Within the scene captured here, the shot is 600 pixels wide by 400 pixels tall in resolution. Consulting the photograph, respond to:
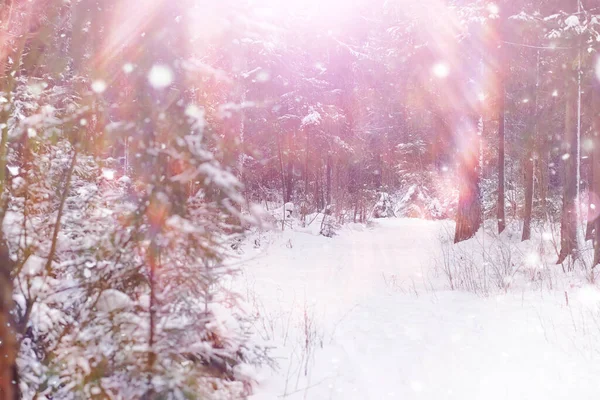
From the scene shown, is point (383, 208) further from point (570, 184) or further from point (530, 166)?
point (570, 184)

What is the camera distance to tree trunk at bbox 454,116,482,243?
13.2m

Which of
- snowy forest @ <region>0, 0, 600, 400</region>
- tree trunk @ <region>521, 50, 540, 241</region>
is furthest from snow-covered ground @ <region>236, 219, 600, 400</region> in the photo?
tree trunk @ <region>521, 50, 540, 241</region>

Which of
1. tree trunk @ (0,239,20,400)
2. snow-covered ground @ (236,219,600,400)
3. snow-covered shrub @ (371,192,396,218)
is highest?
snow-covered shrub @ (371,192,396,218)

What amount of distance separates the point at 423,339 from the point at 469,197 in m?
9.31

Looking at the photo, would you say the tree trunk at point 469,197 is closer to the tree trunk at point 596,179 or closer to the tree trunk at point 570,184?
the tree trunk at point 596,179

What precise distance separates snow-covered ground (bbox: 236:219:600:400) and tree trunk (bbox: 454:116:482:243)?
4628mm

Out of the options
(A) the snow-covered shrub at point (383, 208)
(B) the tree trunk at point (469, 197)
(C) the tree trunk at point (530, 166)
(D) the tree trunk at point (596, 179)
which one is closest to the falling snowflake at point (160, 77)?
(D) the tree trunk at point (596, 179)

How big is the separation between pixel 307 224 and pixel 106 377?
44.1 ft

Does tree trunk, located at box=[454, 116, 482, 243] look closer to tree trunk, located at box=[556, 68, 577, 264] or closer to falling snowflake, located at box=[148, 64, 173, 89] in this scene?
tree trunk, located at box=[556, 68, 577, 264]

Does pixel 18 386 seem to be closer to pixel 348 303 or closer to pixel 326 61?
pixel 348 303

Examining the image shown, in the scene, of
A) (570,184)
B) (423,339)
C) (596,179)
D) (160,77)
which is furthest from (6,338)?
(596,179)

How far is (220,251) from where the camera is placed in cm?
310

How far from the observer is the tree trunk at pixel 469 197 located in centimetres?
1323

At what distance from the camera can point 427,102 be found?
15523 mm
